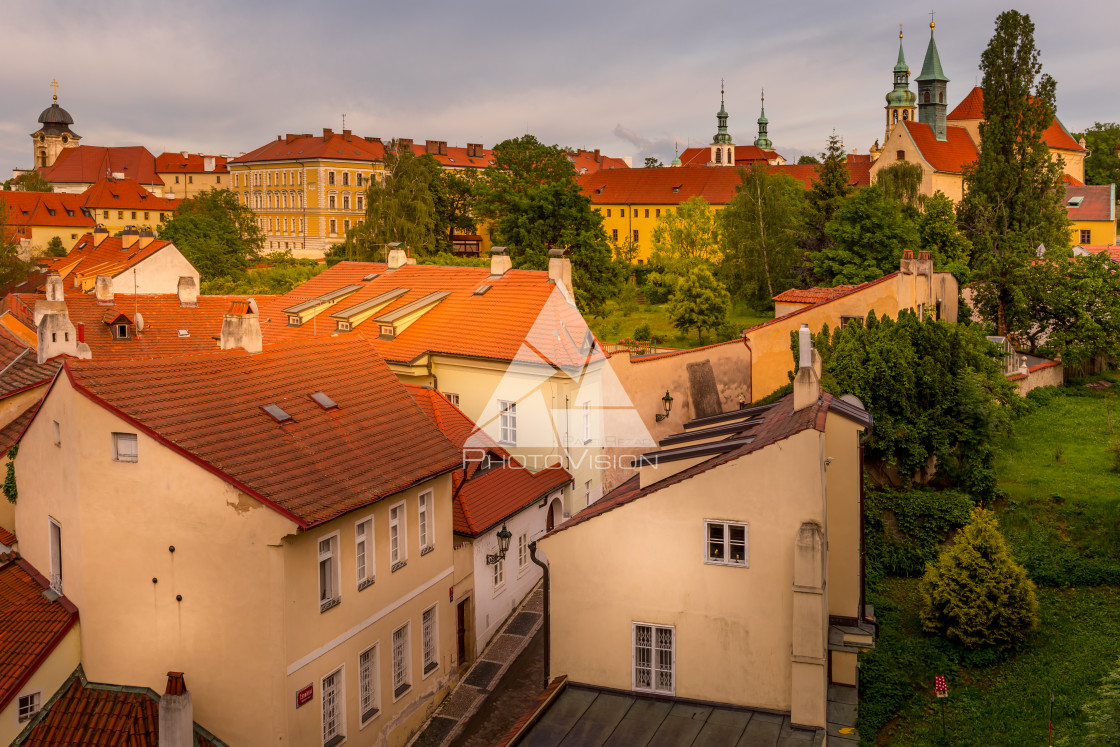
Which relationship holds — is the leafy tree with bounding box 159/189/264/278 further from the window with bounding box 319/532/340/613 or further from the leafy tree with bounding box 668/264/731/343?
the window with bounding box 319/532/340/613

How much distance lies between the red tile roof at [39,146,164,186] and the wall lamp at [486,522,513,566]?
124 metres

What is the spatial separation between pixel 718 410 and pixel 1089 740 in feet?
76.9

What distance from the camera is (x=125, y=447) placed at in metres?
15.5

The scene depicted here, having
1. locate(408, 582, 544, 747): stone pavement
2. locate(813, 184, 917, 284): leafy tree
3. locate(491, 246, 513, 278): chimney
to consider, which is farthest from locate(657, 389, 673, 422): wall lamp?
locate(813, 184, 917, 284): leafy tree

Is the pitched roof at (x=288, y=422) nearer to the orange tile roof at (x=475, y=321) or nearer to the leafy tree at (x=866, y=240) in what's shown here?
the orange tile roof at (x=475, y=321)

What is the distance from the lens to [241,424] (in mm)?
16594

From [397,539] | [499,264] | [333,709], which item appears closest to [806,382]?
[397,539]

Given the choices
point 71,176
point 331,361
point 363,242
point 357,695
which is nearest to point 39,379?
point 331,361

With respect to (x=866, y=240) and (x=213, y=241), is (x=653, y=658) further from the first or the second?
(x=213, y=241)

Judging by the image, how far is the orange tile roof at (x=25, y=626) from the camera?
14828mm

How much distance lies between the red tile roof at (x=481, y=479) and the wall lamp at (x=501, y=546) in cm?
31

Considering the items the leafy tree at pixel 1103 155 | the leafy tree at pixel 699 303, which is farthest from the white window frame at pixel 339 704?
the leafy tree at pixel 1103 155

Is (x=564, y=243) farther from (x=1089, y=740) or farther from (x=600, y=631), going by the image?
(x=1089, y=740)

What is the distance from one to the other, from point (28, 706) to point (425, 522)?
777 centimetres
